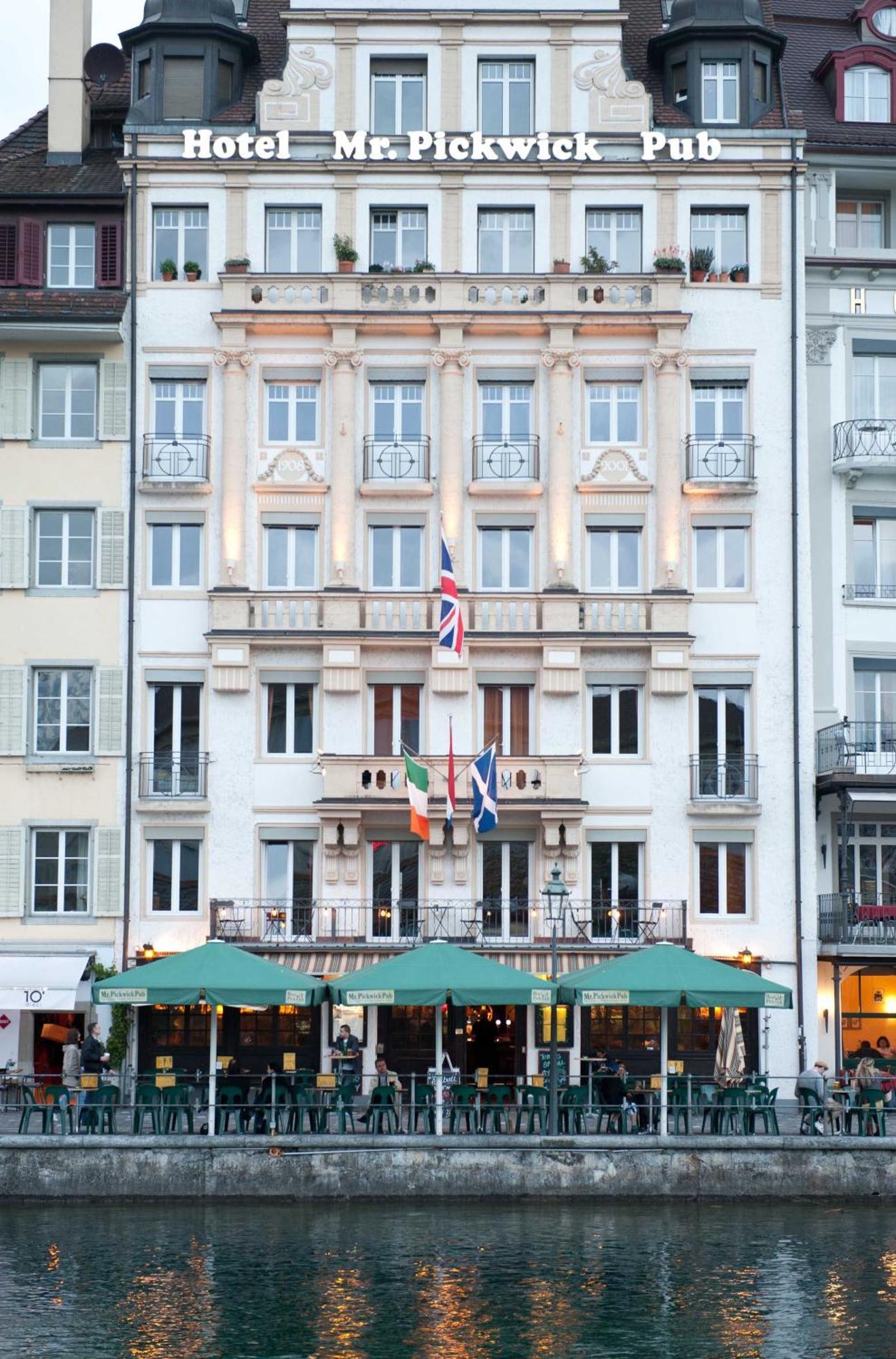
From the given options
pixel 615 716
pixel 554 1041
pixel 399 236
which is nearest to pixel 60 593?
pixel 399 236

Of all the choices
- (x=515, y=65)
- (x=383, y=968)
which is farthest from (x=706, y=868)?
(x=515, y=65)

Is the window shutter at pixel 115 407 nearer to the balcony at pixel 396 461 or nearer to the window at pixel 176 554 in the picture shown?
the window at pixel 176 554

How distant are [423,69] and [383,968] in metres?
24.0

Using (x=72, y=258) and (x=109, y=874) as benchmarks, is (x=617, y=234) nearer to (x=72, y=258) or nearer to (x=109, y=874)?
(x=72, y=258)

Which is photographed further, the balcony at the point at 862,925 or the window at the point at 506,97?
the window at the point at 506,97

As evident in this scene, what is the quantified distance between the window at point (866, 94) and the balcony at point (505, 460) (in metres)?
12.3

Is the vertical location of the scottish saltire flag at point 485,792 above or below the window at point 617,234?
below

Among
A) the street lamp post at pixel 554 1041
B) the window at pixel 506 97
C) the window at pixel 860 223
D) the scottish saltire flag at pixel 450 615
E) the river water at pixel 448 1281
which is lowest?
the river water at pixel 448 1281

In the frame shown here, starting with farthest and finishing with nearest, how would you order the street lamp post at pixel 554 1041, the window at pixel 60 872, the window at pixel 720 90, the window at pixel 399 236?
the window at pixel 720 90 < the window at pixel 399 236 < the window at pixel 60 872 < the street lamp post at pixel 554 1041

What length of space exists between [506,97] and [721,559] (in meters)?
12.5

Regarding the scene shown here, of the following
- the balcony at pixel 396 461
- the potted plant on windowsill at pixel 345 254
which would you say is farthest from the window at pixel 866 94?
the balcony at pixel 396 461

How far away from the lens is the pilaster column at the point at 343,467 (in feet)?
168

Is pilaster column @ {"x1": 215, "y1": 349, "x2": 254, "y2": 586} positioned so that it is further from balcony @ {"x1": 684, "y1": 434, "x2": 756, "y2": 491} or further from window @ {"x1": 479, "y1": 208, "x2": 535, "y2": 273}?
balcony @ {"x1": 684, "y1": 434, "x2": 756, "y2": 491}

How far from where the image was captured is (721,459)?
5194 centimetres
